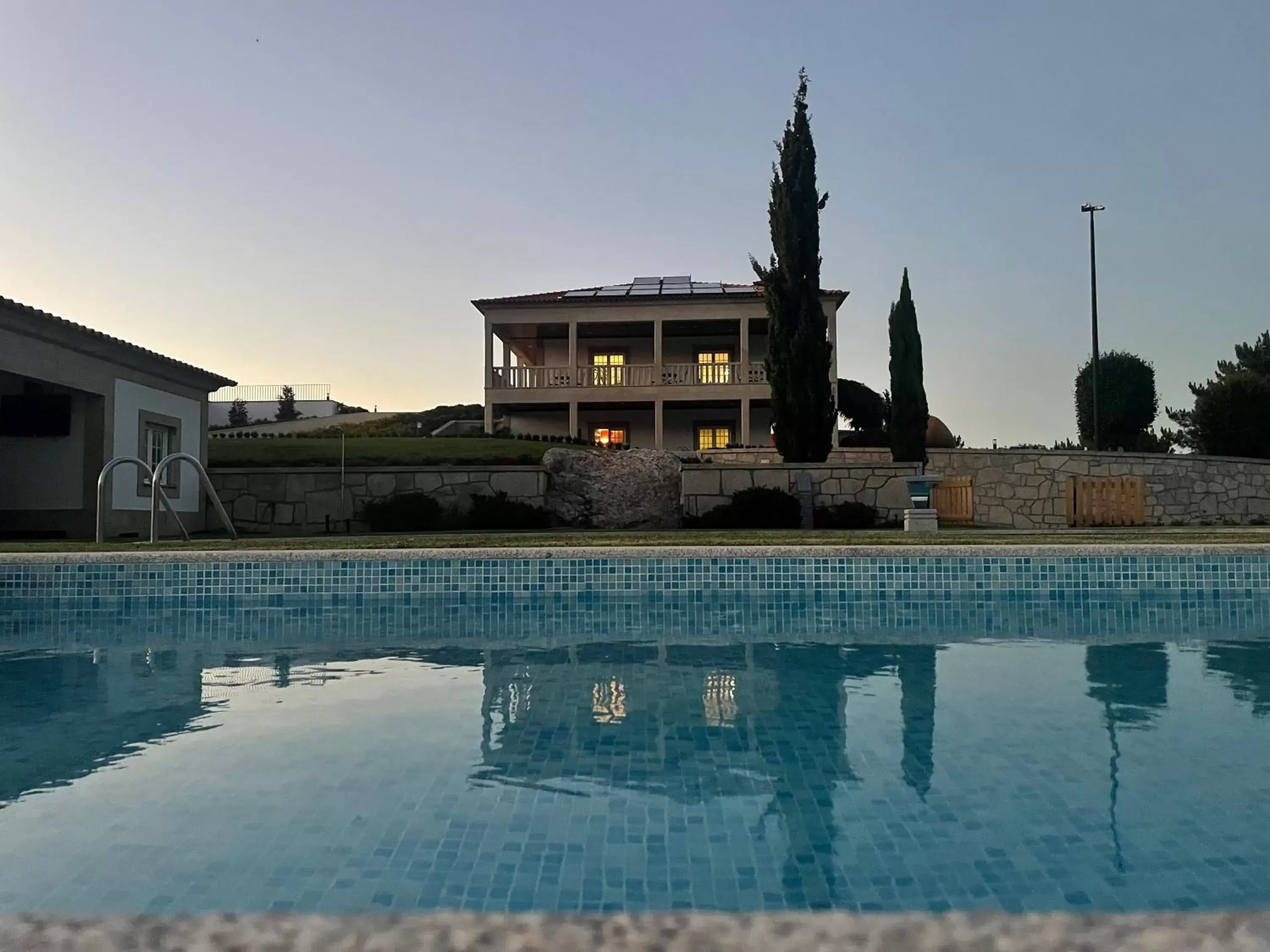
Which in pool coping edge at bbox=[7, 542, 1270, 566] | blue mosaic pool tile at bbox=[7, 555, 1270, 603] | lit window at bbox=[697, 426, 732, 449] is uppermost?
lit window at bbox=[697, 426, 732, 449]

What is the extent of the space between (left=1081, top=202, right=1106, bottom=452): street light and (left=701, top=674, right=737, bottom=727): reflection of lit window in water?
21.8m

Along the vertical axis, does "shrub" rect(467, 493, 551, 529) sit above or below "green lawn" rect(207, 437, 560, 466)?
below

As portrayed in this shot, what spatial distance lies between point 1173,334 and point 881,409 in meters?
9.47

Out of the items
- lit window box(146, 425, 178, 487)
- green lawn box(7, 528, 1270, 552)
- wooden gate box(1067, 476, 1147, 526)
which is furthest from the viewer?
wooden gate box(1067, 476, 1147, 526)

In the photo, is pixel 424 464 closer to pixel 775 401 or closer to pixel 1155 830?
pixel 775 401

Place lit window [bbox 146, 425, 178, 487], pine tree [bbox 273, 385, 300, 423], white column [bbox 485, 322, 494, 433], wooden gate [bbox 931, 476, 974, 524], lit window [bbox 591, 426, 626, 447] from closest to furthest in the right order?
lit window [bbox 146, 425, 178, 487], wooden gate [bbox 931, 476, 974, 524], white column [bbox 485, 322, 494, 433], lit window [bbox 591, 426, 626, 447], pine tree [bbox 273, 385, 300, 423]

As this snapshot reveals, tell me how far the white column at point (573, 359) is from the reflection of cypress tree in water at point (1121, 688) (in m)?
21.9

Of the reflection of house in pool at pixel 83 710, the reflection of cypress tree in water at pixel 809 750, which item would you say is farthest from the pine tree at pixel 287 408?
the reflection of cypress tree in water at pixel 809 750

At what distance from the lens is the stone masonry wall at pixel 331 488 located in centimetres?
1769

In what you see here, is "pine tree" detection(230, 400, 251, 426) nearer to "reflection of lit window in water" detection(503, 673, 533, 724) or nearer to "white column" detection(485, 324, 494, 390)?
"white column" detection(485, 324, 494, 390)

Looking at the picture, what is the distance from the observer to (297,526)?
58.5 feet

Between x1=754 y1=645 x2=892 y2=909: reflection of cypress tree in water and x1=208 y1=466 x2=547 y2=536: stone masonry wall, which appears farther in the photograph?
x1=208 y1=466 x2=547 y2=536: stone masonry wall

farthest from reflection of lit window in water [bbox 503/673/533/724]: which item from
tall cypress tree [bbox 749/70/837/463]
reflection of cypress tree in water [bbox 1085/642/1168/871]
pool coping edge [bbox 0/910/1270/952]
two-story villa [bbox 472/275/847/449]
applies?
two-story villa [bbox 472/275/847/449]

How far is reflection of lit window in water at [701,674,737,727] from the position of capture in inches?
180
